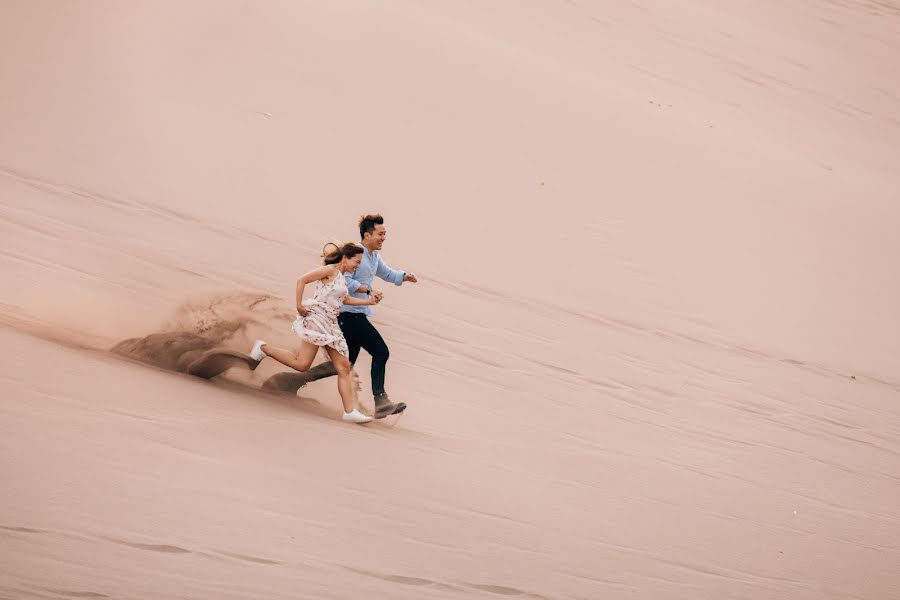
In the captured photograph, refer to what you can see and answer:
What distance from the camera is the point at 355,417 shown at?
753cm

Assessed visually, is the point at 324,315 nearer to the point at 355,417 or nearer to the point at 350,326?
the point at 350,326

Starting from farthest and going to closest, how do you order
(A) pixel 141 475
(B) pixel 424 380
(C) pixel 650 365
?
(C) pixel 650 365 → (B) pixel 424 380 → (A) pixel 141 475

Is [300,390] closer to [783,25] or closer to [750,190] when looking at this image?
[750,190]

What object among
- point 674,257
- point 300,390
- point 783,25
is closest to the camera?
point 300,390

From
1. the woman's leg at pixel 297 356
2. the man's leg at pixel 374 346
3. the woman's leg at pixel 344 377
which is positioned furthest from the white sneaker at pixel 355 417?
the woman's leg at pixel 297 356

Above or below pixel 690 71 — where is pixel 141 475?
below

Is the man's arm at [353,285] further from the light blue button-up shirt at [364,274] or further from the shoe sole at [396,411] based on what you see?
the shoe sole at [396,411]

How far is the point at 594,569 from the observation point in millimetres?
7273

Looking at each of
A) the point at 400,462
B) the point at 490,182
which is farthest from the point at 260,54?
the point at 400,462

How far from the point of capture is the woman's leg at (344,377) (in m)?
7.31

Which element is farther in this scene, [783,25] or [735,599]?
[783,25]

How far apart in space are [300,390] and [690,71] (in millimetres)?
10627

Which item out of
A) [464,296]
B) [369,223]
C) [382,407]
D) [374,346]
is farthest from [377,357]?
[464,296]

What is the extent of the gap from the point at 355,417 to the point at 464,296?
3310mm
